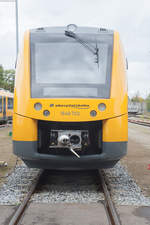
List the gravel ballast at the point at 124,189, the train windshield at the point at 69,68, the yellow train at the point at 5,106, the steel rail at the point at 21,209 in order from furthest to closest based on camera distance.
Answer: the yellow train at the point at 5,106, the train windshield at the point at 69,68, the gravel ballast at the point at 124,189, the steel rail at the point at 21,209

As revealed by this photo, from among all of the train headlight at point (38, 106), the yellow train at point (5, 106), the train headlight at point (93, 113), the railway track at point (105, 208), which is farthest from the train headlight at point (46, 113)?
the yellow train at point (5, 106)

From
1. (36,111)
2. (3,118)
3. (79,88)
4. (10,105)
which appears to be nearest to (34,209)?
(36,111)

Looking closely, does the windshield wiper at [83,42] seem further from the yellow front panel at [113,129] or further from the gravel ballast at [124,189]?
the gravel ballast at [124,189]

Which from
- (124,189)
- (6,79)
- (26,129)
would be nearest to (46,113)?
(26,129)

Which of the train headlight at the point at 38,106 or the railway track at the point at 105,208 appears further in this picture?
the train headlight at the point at 38,106

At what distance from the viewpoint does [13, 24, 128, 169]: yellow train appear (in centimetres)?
456

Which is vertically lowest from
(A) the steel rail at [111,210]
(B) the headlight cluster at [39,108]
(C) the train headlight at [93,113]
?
(A) the steel rail at [111,210]

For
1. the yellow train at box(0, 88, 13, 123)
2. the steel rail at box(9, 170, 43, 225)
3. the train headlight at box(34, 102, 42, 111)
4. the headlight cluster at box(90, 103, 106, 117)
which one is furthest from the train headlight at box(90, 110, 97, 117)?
the yellow train at box(0, 88, 13, 123)

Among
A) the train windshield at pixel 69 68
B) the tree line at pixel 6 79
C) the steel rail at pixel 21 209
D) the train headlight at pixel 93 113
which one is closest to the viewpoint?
the steel rail at pixel 21 209

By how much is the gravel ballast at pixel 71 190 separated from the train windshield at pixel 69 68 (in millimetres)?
1660

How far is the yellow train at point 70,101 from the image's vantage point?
4.56 m

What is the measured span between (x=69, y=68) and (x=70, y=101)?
0.84 m

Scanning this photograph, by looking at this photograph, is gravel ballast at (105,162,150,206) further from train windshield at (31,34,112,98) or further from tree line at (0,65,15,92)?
tree line at (0,65,15,92)

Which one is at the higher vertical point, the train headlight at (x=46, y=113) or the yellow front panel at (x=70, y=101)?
the yellow front panel at (x=70, y=101)
